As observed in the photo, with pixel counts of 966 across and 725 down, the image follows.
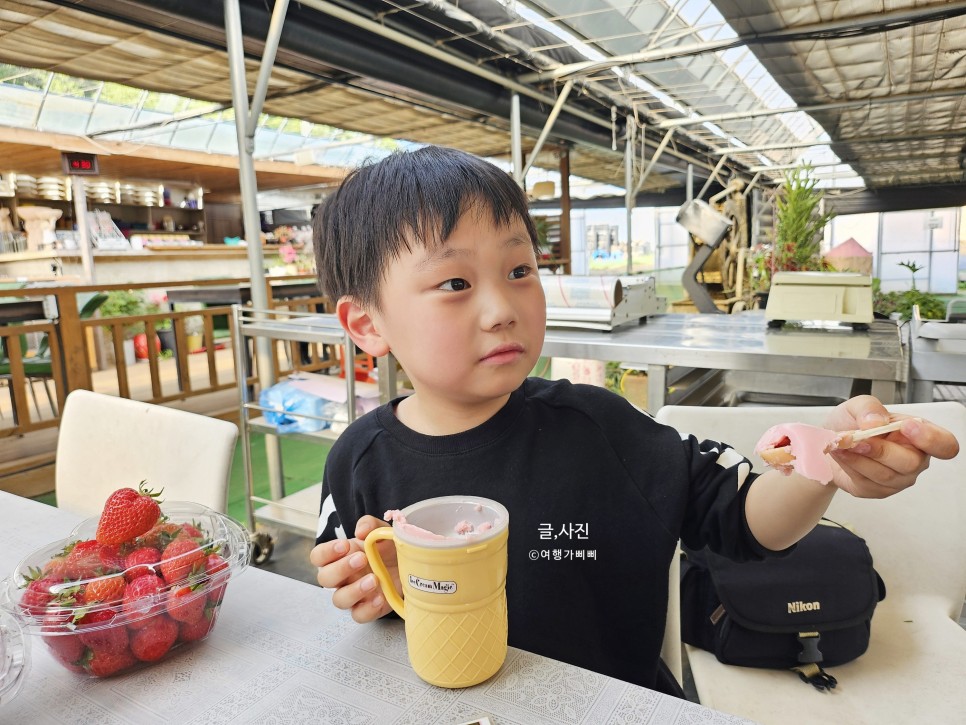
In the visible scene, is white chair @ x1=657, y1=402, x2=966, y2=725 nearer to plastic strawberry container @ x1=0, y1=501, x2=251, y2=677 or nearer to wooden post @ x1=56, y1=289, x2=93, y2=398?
plastic strawberry container @ x1=0, y1=501, x2=251, y2=677

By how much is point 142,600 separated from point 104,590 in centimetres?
4

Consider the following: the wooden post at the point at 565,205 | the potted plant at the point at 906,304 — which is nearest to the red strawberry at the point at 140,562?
the potted plant at the point at 906,304

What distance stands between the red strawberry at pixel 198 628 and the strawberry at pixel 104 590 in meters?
0.07

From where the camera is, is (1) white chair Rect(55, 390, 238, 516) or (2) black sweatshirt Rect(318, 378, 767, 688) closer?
(2) black sweatshirt Rect(318, 378, 767, 688)

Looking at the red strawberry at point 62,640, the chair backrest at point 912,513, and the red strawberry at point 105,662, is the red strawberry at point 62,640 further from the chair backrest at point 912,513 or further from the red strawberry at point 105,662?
the chair backrest at point 912,513

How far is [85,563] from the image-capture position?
666 mm

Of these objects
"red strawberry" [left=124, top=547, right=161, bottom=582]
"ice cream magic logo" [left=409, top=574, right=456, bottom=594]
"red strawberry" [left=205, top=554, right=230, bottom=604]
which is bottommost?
"red strawberry" [left=205, top=554, right=230, bottom=604]

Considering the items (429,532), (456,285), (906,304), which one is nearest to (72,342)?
(456,285)

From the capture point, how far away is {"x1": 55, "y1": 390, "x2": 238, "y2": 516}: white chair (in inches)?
49.9

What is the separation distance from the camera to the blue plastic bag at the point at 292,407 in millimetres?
2578

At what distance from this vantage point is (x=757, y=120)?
6969 mm

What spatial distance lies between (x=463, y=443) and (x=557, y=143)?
661 centimetres

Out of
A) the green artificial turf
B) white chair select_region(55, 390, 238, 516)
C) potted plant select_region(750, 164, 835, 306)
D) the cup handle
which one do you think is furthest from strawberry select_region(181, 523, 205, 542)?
potted plant select_region(750, 164, 835, 306)

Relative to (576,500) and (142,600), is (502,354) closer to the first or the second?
(576,500)
